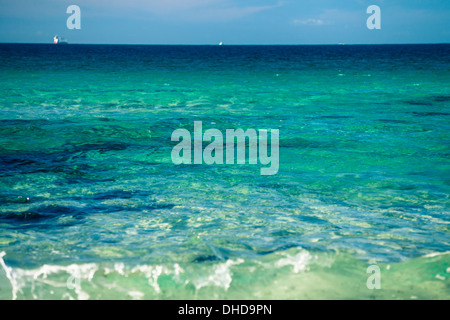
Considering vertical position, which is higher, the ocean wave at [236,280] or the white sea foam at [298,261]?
the white sea foam at [298,261]

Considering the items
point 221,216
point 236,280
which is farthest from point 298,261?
point 221,216

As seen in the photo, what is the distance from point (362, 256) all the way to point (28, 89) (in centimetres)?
2411

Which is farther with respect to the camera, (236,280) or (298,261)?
(298,261)

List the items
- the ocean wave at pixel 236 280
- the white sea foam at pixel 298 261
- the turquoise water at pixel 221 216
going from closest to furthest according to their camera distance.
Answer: the ocean wave at pixel 236 280
the turquoise water at pixel 221 216
the white sea foam at pixel 298 261

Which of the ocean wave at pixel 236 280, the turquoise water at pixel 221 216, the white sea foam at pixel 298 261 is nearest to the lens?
the ocean wave at pixel 236 280

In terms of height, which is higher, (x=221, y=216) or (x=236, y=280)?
(x=221, y=216)

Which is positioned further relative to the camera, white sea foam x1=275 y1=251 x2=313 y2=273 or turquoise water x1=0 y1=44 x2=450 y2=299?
white sea foam x1=275 y1=251 x2=313 y2=273

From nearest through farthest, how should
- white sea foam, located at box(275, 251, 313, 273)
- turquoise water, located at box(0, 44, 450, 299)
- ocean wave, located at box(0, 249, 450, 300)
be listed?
ocean wave, located at box(0, 249, 450, 300)
turquoise water, located at box(0, 44, 450, 299)
white sea foam, located at box(275, 251, 313, 273)

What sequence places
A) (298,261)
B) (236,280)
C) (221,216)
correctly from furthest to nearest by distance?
(221,216) → (298,261) → (236,280)

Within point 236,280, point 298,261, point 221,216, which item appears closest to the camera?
point 236,280

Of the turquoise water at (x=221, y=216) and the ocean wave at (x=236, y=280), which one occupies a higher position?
the turquoise water at (x=221, y=216)

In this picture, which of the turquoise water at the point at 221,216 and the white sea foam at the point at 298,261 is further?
the white sea foam at the point at 298,261

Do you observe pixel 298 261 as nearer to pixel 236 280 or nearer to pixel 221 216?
pixel 236 280
